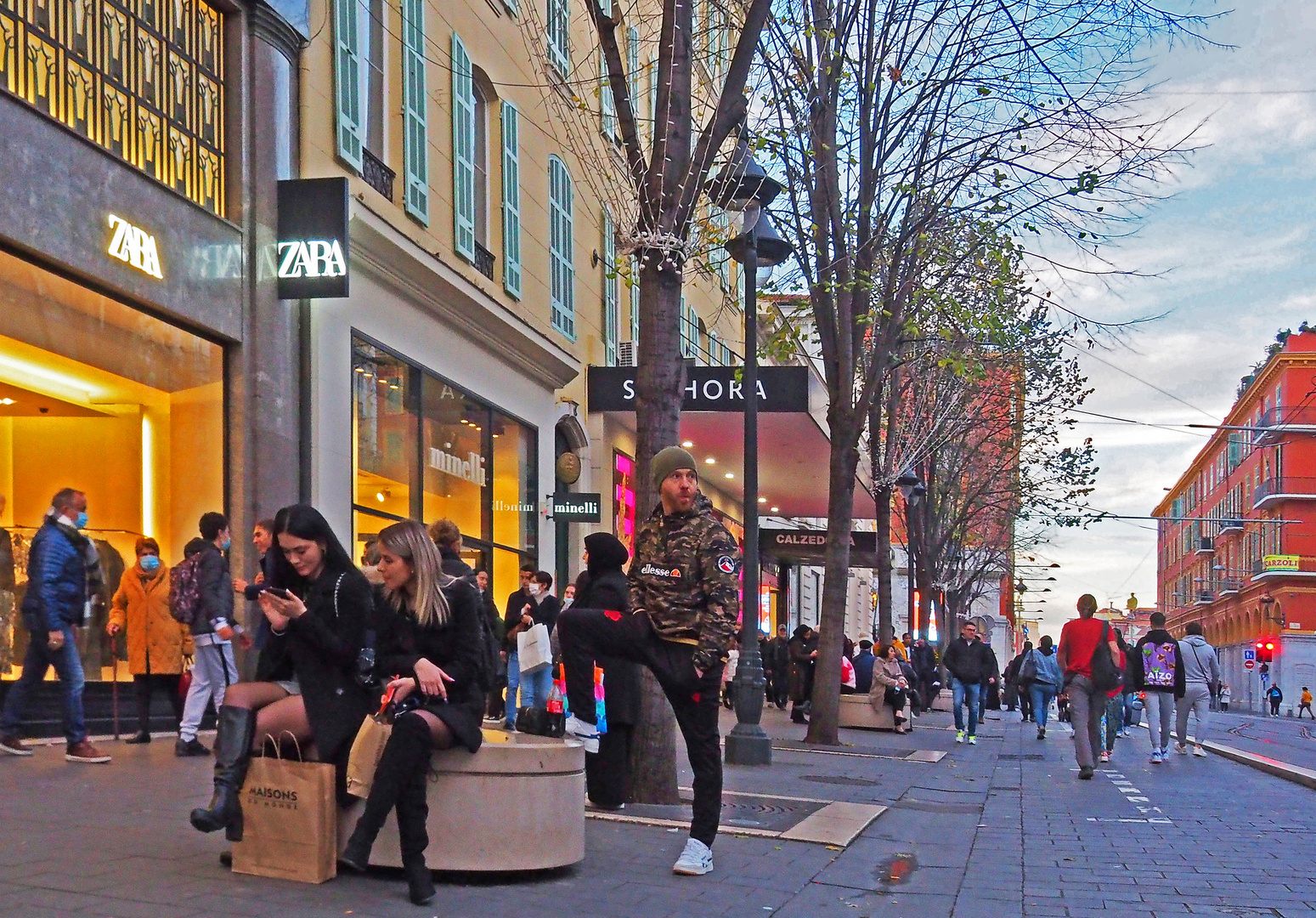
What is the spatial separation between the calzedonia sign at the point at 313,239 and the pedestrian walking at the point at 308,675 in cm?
777

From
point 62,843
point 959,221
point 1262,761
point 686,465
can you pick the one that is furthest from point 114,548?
point 1262,761

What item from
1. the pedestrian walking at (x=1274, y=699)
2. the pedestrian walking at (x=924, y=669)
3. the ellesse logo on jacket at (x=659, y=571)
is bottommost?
the pedestrian walking at (x=1274, y=699)

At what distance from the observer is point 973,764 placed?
1634 cm

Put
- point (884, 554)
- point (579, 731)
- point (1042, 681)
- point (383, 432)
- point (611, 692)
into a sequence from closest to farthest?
point (579, 731) < point (611, 692) < point (383, 432) < point (1042, 681) < point (884, 554)

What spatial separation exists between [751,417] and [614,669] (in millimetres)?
6095

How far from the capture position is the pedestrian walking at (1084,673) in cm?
1425

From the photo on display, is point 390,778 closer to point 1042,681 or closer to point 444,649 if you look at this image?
point 444,649

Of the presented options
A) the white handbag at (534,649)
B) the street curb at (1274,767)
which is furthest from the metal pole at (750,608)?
the street curb at (1274,767)

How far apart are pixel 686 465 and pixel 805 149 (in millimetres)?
10725

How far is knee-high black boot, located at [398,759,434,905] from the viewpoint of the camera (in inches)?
224

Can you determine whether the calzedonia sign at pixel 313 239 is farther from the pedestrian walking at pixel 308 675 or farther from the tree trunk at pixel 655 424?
the pedestrian walking at pixel 308 675

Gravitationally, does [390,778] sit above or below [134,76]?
below

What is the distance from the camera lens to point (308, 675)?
604 centimetres

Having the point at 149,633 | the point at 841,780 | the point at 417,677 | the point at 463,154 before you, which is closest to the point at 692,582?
the point at 417,677
